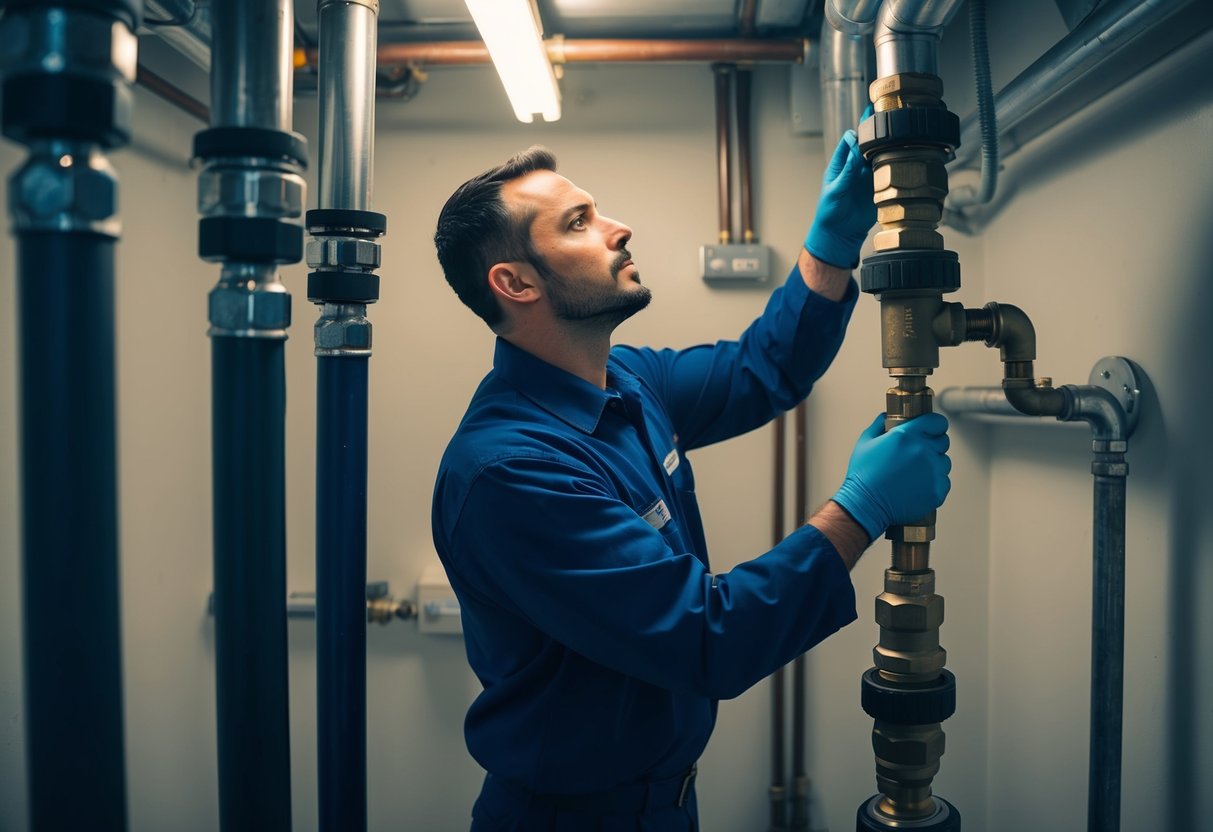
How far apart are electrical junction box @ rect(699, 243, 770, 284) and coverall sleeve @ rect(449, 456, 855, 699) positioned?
0.95 m

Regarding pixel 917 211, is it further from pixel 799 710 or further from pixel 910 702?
pixel 799 710

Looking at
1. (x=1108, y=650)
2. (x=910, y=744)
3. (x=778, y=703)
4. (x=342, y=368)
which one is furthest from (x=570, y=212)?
(x=778, y=703)

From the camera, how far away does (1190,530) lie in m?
0.94

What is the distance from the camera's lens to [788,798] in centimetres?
168

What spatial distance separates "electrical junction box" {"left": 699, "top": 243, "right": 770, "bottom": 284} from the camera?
166 cm

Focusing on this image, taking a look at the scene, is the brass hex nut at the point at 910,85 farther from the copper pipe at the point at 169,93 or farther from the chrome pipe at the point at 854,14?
the copper pipe at the point at 169,93

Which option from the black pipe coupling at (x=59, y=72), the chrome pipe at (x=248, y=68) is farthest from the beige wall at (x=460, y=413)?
the black pipe coupling at (x=59, y=72)

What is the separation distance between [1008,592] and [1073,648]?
A: 11.4 inches

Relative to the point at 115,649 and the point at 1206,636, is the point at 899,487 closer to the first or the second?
the point at 1206,636

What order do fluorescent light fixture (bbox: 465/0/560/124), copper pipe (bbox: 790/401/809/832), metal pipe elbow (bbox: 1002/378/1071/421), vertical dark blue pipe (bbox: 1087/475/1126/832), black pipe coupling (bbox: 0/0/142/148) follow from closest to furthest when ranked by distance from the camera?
black pipe coupling (bbox: 0/0/142/148) < metal pipe elbow (bbox: 1002/378/1071/421) < vertical dark blue pipe (bbox: 1087/475/1126/832) < fluorescent light fixture (bbox: 465/0/560/124) < copper pipe (bbox: 790/401/809/832)

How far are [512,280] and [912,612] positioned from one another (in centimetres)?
69

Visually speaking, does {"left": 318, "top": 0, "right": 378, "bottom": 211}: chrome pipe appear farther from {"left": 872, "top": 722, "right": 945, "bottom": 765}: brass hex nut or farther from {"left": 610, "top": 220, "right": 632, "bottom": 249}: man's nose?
{"left": 872, "top": 722, "right": 945, "bottom": 765}: brass hex nut

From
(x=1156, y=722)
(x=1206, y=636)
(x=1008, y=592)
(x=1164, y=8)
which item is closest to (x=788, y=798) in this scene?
(x=1008, y=592)

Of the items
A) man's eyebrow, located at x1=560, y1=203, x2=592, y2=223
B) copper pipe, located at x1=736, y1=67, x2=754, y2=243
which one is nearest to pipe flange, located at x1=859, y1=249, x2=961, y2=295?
man's eyebrow, located at x1=560, y1=203, x2=592, y2=223
